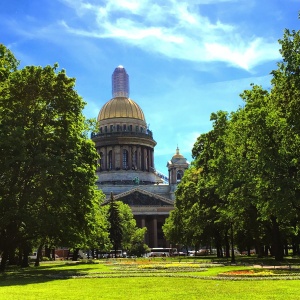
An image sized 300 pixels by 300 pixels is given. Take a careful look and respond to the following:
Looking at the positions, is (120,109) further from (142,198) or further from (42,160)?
(42,160)

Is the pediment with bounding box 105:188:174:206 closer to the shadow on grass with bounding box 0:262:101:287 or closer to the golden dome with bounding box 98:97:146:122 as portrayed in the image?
the golden dome with bounding box 98:97:146:122

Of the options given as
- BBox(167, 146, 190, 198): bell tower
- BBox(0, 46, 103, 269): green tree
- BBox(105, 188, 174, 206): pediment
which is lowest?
BBox(0, 46, 103, 269): green tree

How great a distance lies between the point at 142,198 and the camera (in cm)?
12050

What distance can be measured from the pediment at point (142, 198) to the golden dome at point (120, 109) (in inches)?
936

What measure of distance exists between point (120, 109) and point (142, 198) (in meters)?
27.1

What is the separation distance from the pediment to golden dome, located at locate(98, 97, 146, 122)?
23777 mm

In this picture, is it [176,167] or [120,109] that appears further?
[120,109]

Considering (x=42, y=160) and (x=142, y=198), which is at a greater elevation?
(x=142, y=198)

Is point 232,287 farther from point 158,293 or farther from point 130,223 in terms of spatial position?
point 130,223

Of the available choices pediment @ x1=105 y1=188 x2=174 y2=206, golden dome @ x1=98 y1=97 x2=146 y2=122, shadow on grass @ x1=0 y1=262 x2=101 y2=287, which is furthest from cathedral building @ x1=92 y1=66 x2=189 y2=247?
shadow on grass @ x1=0 y1=262 x2=101 y2=287

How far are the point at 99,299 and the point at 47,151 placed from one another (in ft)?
64.8

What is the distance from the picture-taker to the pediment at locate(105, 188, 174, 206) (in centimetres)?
11975

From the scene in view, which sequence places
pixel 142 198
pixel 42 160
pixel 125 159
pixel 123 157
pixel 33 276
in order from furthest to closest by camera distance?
pixel 123 157, pixel 125 159, pixel 142 198, pixel 42 160, pixel 33 276

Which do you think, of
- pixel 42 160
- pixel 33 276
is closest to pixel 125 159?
pixel 42 160
